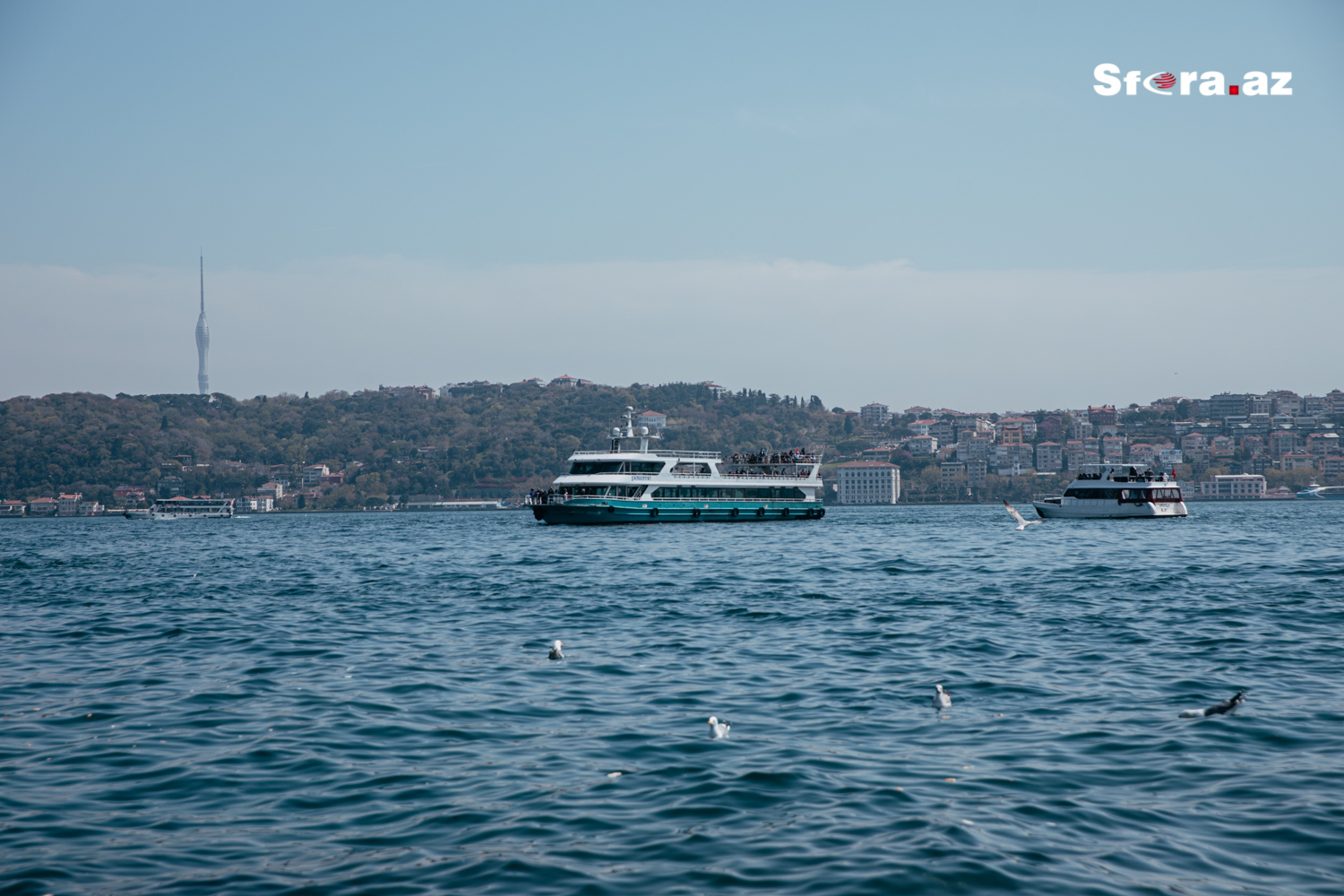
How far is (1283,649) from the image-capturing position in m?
17.0

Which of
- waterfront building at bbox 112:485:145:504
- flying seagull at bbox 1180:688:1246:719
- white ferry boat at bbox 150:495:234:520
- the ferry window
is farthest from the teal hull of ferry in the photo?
waterfront building at bbox 112:485:145:504

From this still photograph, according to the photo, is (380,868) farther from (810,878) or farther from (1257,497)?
(1257,497)

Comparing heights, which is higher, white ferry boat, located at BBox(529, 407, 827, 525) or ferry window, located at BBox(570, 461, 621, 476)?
ferry window, located at BBox(570, 461, 621, 476)

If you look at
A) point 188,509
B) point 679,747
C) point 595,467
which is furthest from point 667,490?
point 188,509

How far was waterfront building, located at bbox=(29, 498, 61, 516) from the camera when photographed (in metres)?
188

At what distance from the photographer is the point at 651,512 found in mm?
69812

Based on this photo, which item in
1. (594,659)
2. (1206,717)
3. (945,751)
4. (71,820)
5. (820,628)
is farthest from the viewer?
(820,628)

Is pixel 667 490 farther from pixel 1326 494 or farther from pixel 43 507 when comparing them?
pixel 43 507

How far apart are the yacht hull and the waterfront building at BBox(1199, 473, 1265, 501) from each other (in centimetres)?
13048

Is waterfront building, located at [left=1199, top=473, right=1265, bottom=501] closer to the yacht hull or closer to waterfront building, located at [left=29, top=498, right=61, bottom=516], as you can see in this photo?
the yacht hull

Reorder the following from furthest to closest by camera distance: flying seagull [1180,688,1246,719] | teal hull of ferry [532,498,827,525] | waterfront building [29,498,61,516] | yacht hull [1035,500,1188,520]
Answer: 1. waterfront building [29,498,61,516]
2. yacht hull [1035,500,1188,520]
3. teal hull of ferry [532,498,827,525]
4. flying seagull [1180,688,1246,719]

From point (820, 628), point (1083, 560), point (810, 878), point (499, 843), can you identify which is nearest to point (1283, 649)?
point (820, 628)

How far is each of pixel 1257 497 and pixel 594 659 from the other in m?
203

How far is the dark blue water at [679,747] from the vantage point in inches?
303
